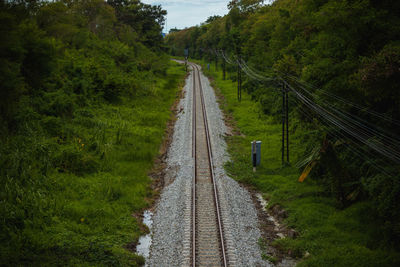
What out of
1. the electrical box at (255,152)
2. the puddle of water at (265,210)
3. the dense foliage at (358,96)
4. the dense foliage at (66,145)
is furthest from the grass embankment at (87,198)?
→ the dense foliage at (358,96)

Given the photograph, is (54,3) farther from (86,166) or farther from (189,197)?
(189,197)

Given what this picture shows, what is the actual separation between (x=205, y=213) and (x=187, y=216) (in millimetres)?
822

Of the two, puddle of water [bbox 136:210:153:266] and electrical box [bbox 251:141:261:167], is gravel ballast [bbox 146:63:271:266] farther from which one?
electrical box [bbox 251:141:261:167]

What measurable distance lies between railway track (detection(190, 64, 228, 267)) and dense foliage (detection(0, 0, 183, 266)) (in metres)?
2.33

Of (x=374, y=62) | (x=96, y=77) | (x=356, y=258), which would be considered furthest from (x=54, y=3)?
(x=356, y=258)

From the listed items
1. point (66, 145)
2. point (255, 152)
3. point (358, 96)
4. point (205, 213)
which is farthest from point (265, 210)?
point (66, 145)

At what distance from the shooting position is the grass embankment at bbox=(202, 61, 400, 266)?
458 inches

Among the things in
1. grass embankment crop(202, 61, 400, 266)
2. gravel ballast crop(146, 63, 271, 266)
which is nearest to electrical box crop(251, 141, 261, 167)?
grass embankment crop(202, 61, 400, 266)

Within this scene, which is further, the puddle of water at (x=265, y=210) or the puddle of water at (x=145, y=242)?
the puddle of water at (x=265, y=210)

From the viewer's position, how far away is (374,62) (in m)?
11.4

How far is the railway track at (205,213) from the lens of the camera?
39.9ft

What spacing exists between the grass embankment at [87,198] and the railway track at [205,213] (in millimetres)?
2183

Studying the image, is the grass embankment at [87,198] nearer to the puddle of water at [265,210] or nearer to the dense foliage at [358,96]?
the puddle of water at [265,210]

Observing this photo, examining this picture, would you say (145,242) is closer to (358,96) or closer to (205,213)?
(205,213)
